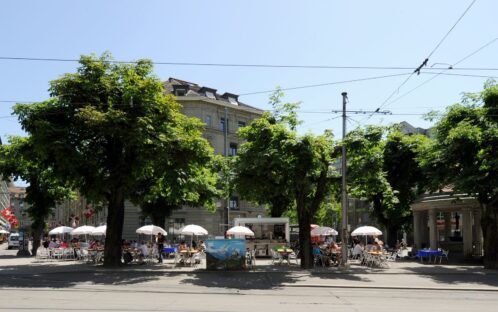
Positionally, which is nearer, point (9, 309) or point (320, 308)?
point (9, 309)

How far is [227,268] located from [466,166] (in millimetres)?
13406

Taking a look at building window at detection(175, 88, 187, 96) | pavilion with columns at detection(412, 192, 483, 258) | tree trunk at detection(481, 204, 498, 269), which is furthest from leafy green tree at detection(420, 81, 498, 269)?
building window at detection(175, 88, 187, 96)

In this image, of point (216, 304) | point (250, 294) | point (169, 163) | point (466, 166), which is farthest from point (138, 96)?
point (466, 166)

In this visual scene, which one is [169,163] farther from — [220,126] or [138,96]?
[220,126]

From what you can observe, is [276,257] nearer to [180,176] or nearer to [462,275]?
[180,176]

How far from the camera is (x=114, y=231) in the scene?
89.6 ft

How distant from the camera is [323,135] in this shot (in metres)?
26.2

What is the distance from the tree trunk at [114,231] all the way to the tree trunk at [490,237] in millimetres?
19890

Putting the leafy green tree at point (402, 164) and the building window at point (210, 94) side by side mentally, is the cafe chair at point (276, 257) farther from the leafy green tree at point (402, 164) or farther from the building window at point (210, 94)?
the building window at point (210, 94)

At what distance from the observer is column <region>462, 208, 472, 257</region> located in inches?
1345

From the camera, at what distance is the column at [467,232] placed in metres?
34.2

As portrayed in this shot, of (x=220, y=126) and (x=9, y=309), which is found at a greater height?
(x=220, y=126)

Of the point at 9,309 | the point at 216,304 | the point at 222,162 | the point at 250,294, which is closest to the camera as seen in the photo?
the point at 9,309

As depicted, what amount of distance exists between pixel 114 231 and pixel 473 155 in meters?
19.4
